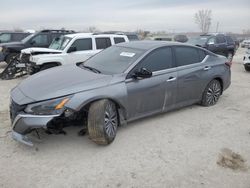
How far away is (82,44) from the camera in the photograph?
8.55 m

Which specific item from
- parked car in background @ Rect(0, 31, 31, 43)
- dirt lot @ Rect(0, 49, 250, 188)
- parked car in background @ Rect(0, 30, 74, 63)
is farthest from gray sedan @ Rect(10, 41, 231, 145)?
parked car in background @ Rect(0, 31, 31, 43)

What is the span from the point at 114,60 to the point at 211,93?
254cm

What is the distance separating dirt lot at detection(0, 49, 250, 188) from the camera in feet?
10.1

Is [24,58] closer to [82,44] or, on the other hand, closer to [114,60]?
[82,44]

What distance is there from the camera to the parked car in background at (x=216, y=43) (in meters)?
13.5

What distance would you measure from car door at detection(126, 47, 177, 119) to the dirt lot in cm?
38

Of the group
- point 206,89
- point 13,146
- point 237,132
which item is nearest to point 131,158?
point 13,146

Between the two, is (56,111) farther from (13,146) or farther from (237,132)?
(237,132)

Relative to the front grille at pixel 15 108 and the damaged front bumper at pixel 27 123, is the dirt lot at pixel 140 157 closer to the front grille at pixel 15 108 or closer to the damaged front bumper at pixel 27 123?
the damaged front bumper at pixel 27 123

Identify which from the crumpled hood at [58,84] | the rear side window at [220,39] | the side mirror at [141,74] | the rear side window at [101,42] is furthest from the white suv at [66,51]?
the rear side window at [220,39]

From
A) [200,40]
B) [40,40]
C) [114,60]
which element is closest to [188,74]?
[114,60]

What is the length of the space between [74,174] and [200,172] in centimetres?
163

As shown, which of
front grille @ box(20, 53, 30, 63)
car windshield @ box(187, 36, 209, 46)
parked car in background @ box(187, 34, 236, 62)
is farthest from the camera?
car windshield @ box(187, 36, 209, 46)

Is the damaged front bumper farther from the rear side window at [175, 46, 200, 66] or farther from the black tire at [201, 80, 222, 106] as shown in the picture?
the black tire at [201, 80, 222, 106]
